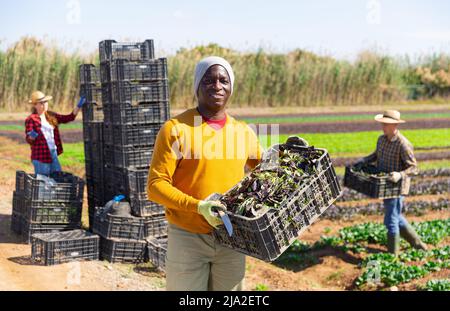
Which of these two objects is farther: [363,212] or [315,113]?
[315,113]

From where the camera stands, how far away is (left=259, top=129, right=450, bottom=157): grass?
17.2 m

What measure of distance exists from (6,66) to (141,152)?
17.1 m

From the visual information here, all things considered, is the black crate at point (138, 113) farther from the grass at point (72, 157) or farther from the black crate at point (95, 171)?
the grass at point (72, 157)

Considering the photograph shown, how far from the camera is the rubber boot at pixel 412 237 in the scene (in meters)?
9.07

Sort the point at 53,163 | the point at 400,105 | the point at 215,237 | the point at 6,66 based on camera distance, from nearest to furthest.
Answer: the point at 215,237 < the point at 53,163 < the point at 6,66 < the point at 400,105

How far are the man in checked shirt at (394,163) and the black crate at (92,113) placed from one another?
3.94m

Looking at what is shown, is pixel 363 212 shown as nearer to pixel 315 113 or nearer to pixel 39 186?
pixel 39 186

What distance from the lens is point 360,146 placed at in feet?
58.7

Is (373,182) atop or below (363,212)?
atop

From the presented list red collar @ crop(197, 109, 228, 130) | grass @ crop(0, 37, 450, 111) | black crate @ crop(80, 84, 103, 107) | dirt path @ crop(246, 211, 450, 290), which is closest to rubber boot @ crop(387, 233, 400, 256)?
dirt path @ crop(246, 211, 450, 290)

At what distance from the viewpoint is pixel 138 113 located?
8062 millimetres

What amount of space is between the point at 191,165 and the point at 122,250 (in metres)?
4.18
